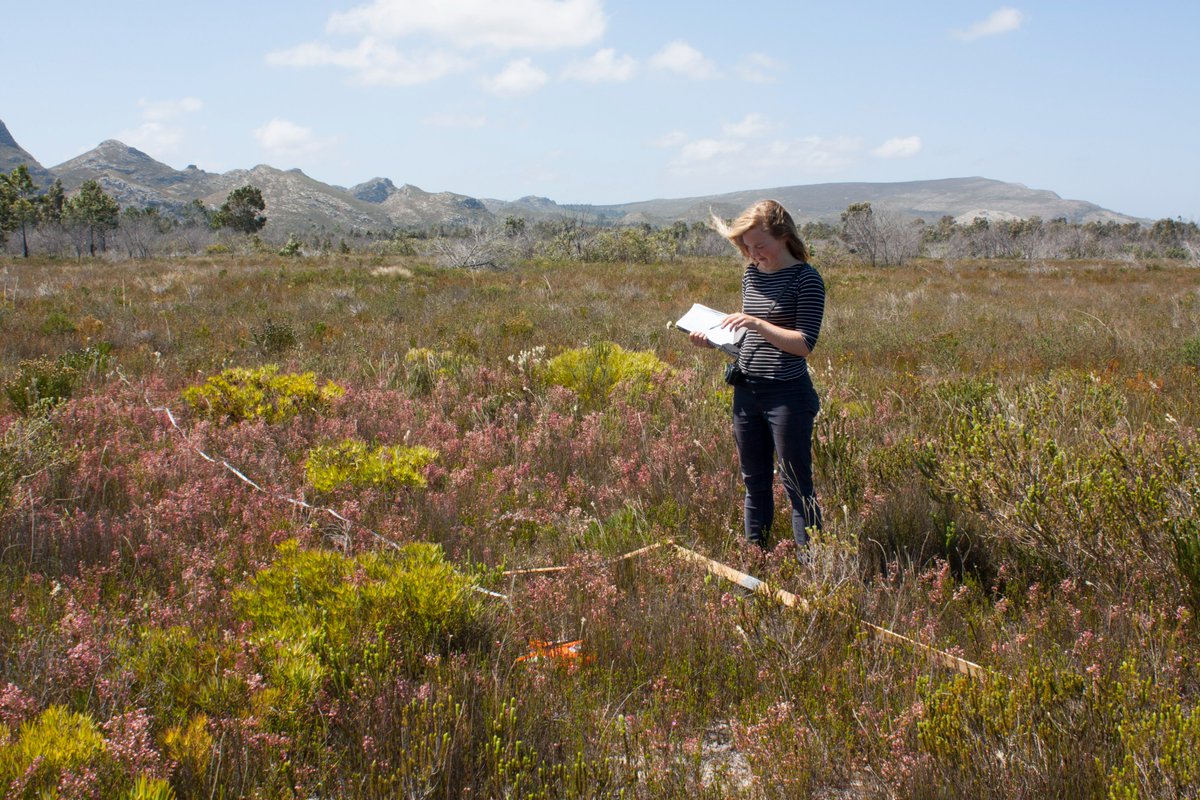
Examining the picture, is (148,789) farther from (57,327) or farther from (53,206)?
(53,206)

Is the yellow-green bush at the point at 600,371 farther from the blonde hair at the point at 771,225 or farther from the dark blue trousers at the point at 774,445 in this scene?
the blonde hair at the point at 771,225

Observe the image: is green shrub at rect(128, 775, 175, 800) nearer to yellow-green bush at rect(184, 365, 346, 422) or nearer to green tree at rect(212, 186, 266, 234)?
yellow-green bush at rect(184, 365, 346, 422)

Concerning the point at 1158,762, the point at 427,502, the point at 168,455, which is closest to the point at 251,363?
the point at 168,455

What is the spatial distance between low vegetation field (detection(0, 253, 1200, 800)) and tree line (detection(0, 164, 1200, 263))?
77.8 ft

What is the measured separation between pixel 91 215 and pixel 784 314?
66.7 metres

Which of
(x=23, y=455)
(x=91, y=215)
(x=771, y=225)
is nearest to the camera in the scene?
(x=771, y=225)

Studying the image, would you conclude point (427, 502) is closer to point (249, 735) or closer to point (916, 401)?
point (249, 735)

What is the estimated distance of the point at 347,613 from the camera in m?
2.42

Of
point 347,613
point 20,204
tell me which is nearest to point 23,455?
point 347,613

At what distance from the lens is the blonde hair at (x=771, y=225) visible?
324 cm

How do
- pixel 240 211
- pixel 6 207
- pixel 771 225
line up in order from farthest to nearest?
pixel 240 211 < pixel 6 207 < pixel 771 225

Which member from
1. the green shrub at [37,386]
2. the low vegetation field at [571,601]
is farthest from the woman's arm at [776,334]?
the green shrub at [37,386]

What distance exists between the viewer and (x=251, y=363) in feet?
25.6

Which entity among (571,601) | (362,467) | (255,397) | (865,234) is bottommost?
(571,601)
